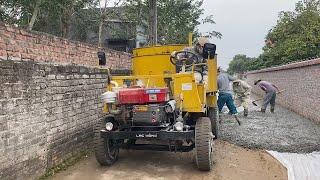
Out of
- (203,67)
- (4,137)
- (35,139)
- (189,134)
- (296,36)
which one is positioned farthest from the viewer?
(296,36)

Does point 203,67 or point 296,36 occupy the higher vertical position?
point 296,36

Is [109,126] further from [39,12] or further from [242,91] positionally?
[39,12]

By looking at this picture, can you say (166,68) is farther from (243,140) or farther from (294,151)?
(294,151)

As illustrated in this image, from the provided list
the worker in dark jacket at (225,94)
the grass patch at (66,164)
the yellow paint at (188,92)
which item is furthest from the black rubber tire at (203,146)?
the worker in dark jacket at (225,94)

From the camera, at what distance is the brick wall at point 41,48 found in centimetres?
626

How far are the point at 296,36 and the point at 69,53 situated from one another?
22.4m

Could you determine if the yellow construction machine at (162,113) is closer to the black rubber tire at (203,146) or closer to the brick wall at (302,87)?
the black rubber tire at (203,146)

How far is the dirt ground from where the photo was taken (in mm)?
6648

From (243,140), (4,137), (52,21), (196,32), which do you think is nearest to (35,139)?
(4,137)

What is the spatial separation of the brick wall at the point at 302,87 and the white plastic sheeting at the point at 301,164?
436 cm

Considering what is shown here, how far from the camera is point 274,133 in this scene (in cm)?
996

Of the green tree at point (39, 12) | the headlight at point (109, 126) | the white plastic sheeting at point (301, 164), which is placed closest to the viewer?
the white plastic sheeting at point (301, 164)

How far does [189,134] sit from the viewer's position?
670 centimetres

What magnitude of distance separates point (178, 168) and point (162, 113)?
3.50 ft
